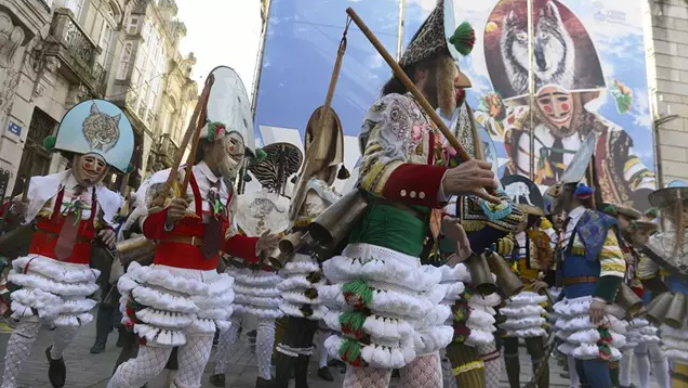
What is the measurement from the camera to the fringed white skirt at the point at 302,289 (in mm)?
4059

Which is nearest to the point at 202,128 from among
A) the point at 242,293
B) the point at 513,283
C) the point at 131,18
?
the point at 242,293

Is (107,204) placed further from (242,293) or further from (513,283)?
(513,283)

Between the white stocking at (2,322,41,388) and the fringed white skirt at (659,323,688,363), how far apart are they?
5.33 metres

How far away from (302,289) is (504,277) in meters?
1.76

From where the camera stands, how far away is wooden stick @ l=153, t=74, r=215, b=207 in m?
2.93

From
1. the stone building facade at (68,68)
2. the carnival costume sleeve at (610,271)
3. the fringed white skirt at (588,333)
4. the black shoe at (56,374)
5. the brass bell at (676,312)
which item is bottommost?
the black shoe at (56,374)

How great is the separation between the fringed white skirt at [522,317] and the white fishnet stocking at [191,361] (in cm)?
294

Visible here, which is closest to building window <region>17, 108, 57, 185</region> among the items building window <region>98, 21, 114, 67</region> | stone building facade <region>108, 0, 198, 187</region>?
stone building facade <region>108, 0, 198, 187</region>

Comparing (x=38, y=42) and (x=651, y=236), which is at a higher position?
(x=38, y=42)

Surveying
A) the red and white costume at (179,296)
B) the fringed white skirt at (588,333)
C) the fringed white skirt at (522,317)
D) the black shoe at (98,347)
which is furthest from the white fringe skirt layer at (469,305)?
the black shoe at (98,347)

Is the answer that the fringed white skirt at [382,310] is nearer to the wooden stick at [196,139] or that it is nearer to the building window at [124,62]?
the wooden stick at [196,139]

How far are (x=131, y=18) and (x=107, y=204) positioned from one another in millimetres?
17910

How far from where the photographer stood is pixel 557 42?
16453 mm

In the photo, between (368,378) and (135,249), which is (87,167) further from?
(368,378)
